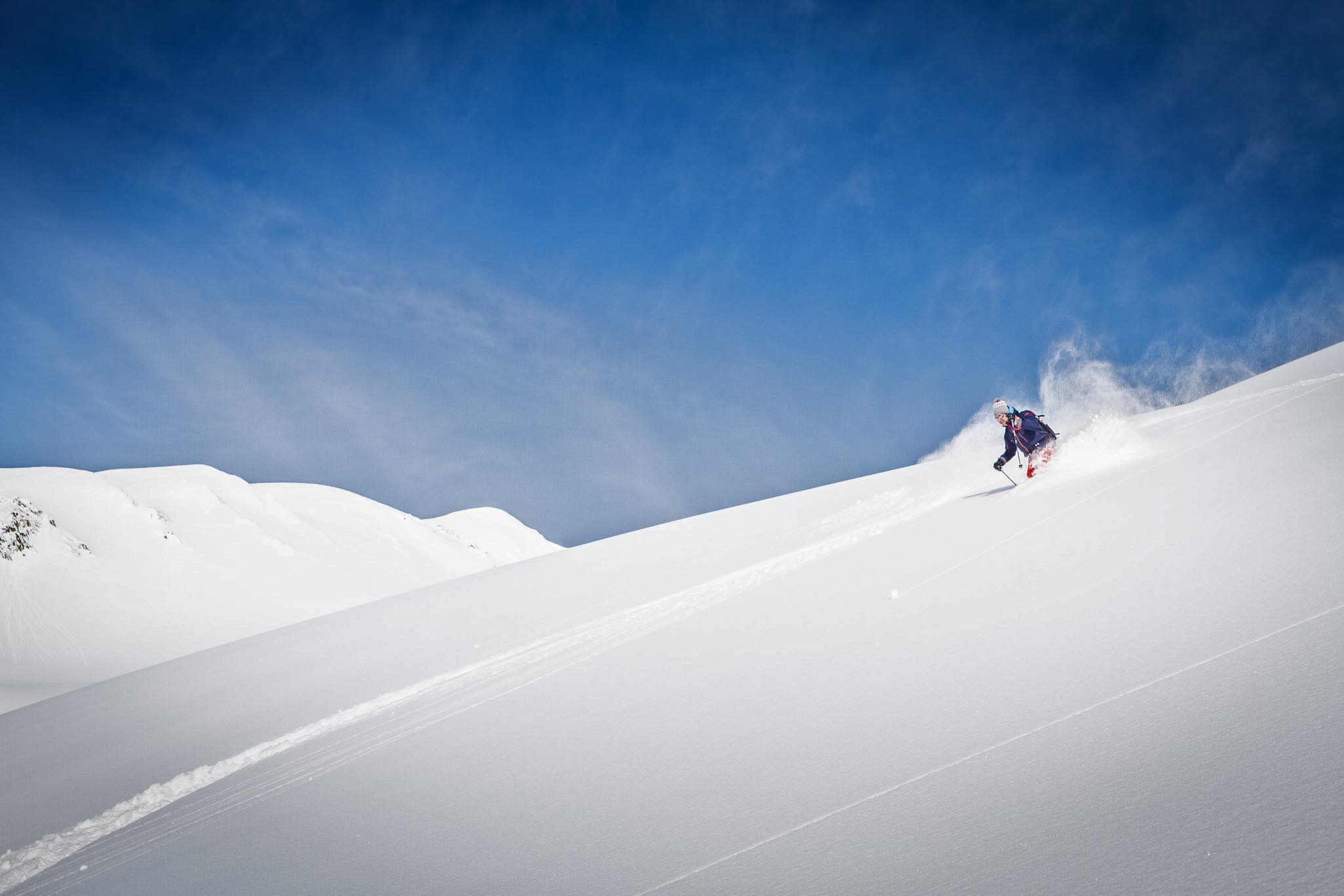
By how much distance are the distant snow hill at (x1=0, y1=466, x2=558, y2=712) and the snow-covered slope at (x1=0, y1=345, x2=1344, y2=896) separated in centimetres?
2038

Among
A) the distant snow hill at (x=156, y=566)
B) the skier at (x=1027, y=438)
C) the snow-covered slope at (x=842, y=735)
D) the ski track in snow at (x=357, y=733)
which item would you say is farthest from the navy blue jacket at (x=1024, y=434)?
the distant snow hill at (x=156, y=566)

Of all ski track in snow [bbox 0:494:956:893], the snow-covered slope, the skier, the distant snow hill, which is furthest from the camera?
the distant snow hill

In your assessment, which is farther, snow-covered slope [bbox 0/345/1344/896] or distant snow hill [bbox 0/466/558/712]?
distant snow hill [bbox 0/466/558/712]

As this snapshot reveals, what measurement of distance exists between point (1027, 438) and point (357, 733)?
42.3 feet

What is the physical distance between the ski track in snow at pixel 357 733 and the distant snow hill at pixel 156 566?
20171 mm

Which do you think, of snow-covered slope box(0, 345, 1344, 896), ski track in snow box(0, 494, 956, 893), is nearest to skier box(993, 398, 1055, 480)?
snow-covered slope box(0, 345, 1344, 896)

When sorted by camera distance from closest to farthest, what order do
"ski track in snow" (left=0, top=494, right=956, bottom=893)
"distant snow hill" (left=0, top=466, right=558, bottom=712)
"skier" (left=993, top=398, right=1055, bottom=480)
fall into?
"ski track in snow" (left=0, top=494, right=956, bottom=893) → "skier" (left=993, top=398, right=1055, bottom=480) → "distant snow hill" (left=0, top=466, right=558, bottom=712)

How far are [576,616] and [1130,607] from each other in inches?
281

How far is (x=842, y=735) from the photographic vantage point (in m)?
4.14

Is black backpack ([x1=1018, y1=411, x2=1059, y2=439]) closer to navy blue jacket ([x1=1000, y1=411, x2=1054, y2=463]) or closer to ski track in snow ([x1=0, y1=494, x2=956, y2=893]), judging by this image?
navy blue jacket ([x1=1000, y1=411, x2=1054, y2=463])

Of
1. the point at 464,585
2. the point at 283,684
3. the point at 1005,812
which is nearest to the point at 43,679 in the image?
the point at 464,585

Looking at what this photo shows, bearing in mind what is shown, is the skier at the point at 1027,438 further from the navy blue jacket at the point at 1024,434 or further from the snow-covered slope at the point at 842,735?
the snow-covered slope at the point at 842,735

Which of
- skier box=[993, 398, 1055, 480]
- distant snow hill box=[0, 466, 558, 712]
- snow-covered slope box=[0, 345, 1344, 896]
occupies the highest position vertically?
distant snow hill box=[0, 466, 558, 712]

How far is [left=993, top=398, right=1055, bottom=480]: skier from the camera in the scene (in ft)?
44.5
